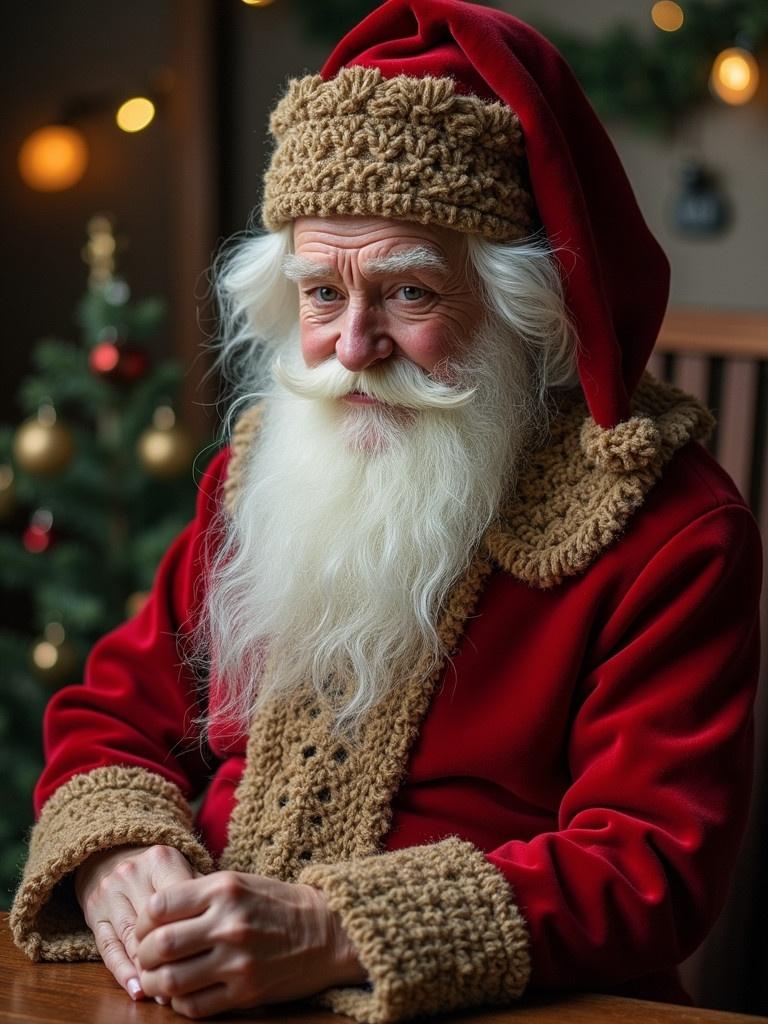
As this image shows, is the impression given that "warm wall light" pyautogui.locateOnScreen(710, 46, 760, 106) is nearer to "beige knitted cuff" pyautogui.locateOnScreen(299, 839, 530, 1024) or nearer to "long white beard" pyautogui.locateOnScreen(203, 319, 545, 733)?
"long white beard" pyautogui.locateOnScreen(203, 319, 545, 733)

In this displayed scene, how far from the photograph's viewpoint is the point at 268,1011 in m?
1.11

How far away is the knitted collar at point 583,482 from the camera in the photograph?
4.23 feet

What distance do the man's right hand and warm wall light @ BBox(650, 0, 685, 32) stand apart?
201 cm

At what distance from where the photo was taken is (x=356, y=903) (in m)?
1.08

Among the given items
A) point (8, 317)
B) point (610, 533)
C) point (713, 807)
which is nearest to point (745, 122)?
point (610, 533)

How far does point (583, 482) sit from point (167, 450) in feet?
4.47

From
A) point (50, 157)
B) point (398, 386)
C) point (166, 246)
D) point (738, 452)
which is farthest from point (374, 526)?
point (166, 246)

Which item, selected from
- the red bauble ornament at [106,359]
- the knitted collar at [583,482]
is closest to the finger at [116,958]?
the knitted collar at [583,482]

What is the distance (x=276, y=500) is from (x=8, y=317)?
2.03 metres

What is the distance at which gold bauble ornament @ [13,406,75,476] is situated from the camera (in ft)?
8.05

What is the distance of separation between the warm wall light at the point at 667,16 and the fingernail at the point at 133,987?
2139 mm

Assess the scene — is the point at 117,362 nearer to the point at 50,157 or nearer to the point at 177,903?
the point at 50,157

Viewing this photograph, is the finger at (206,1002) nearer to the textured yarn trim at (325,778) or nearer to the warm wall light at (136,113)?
the textured yarn trim at (325,778)

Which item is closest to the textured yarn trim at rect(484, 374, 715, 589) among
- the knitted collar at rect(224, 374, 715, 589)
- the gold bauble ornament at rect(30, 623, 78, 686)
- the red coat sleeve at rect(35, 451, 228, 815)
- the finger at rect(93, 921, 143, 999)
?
the knitted collar at rect(224, 374, 715, 589)
